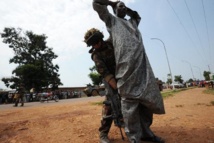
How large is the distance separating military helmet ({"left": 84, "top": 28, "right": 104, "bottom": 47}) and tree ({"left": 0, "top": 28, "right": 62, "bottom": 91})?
3541cm

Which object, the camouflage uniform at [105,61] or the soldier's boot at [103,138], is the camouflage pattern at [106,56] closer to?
the camouflage uniform at [105,61]

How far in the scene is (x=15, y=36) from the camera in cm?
4250

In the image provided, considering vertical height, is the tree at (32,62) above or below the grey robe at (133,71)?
above

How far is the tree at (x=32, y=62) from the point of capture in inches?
1454

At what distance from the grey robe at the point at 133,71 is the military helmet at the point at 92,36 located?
282 mm

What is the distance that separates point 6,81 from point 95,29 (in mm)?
41401

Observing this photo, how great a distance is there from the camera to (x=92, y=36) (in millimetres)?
3119

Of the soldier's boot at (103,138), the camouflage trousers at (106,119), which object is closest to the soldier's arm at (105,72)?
the camouflage trousers at (106,119)

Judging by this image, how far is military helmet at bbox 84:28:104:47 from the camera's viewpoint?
3131 millimetres

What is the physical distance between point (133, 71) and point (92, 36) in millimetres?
851

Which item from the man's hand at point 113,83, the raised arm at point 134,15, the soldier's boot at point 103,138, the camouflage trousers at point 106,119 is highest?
the raised arm at point 134,15

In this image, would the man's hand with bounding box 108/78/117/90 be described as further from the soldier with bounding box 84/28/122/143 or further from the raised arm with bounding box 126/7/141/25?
the raised arm with bounding box 126/7/141/25

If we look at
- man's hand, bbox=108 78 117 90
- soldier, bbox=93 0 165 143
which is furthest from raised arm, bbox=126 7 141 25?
man's hand, bbox=108 78 117 90

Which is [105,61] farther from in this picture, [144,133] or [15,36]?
[15,36]
